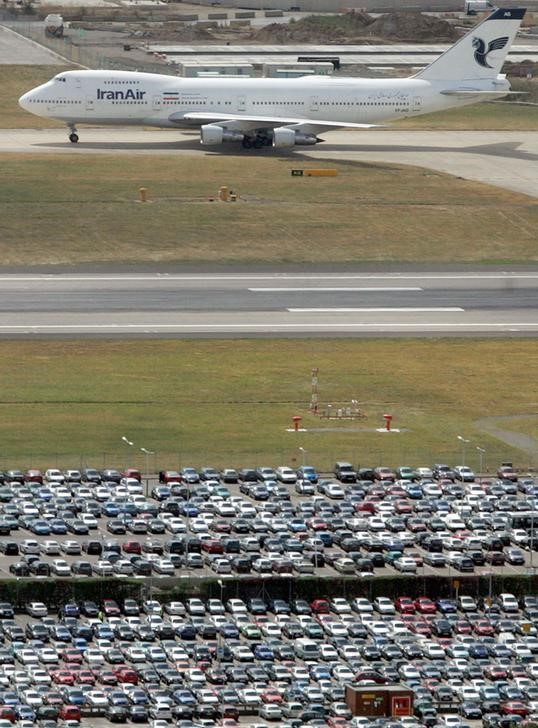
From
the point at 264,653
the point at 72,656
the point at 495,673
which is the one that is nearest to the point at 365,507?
the point at 264,653

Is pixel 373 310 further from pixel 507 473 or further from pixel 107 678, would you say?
pixel 107 678

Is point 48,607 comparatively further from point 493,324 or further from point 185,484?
point 493,324

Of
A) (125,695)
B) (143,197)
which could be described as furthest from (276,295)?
(125,695)

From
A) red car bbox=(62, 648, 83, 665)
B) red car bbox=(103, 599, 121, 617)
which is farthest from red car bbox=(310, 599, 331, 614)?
red car bbox=(62, 648, 83, 665)

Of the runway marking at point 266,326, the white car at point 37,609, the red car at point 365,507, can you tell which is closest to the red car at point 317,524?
the red car at point 365,507

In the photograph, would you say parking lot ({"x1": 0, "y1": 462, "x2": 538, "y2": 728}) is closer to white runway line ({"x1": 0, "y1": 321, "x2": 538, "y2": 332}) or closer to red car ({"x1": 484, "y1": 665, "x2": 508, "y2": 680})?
red car ({"x1": 484, "y1": 665, "x2": 508, "y2": 680})

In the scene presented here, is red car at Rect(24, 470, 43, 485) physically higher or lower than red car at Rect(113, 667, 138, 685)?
higher
